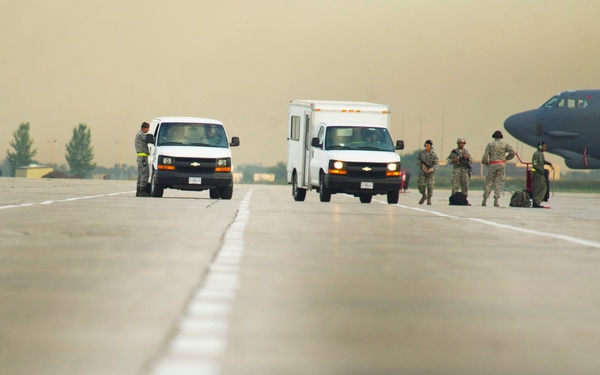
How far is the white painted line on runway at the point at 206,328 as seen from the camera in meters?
5.81


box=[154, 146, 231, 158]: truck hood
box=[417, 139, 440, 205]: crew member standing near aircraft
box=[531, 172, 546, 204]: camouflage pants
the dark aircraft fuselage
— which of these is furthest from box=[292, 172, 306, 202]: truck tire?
the dark aircraft fuselage

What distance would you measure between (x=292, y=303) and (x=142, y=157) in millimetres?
25258

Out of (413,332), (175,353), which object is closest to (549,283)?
(413,332)

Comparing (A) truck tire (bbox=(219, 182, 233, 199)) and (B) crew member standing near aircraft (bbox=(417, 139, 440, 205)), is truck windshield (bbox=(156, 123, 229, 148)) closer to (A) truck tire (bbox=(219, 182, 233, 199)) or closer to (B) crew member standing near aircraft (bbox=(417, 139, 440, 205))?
(A) truck tire (bbox=(219, 182, 233, 199))

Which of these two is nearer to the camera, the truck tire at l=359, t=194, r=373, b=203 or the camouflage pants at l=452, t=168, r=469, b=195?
the camouflage pants at l=452, t=168, r=469, b=195

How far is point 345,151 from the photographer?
32.1 meters

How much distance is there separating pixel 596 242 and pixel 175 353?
35.9ft

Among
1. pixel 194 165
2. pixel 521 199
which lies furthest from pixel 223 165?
pixel 521 199

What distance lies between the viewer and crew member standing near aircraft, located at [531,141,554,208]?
32281mm

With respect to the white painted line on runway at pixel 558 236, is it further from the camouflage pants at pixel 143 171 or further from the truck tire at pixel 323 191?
the camouflage pants at pixel 143 171

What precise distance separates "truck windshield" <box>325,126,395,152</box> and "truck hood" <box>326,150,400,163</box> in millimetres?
382

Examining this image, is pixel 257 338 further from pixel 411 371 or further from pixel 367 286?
pixel 367 286

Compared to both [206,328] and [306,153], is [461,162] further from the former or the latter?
[206,328]

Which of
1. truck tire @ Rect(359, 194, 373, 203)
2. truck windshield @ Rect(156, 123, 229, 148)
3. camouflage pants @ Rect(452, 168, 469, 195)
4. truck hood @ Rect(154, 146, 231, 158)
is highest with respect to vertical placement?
truck windshield @ Rect(156, 123, 229, 148)
